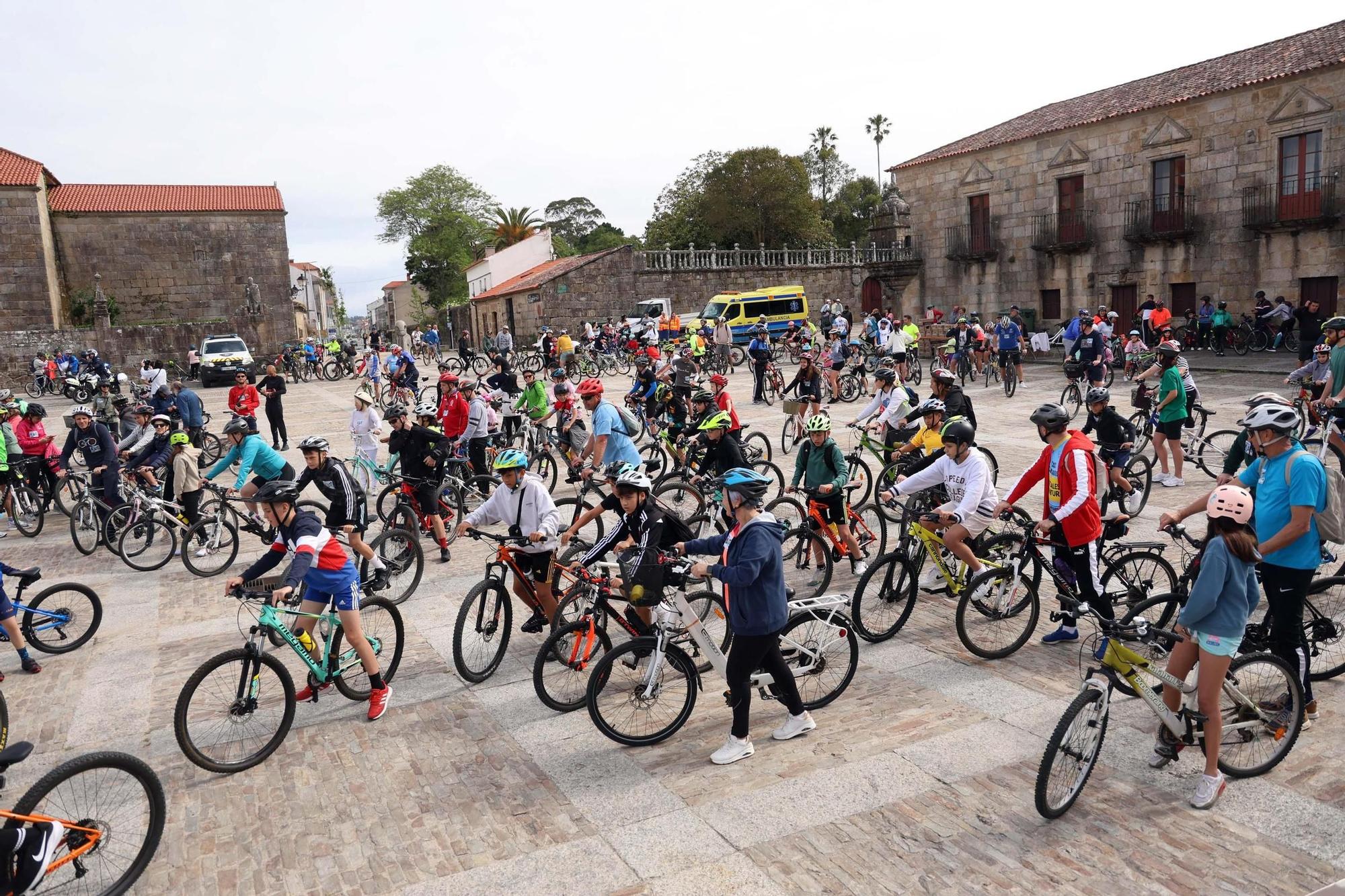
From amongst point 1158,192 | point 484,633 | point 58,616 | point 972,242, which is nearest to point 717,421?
point 484,633

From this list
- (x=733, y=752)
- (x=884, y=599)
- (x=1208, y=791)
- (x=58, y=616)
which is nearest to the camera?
(x=1208, y=791)

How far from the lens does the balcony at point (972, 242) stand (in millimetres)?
34281

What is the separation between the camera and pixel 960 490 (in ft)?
23.9

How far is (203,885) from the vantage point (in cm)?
454

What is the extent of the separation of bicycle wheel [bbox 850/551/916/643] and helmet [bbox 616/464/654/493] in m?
1.88

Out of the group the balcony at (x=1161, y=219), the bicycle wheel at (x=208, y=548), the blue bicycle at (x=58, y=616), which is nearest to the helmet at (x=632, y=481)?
the blue bicycle at (x=58, y=616)

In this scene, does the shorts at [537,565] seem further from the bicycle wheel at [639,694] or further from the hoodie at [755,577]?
the hoodie at [755,577]

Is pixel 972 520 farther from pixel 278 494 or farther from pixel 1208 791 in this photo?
pixel 278 494

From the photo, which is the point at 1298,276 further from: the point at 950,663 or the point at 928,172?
the point at 950,663

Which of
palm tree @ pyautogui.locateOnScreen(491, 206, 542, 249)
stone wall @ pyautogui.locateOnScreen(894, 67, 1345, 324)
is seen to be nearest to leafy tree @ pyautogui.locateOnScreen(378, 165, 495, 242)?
palm tree @ pyautogui.locateOnScreen(491, 206, 542, 249)

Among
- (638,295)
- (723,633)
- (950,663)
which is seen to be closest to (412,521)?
(723,633)

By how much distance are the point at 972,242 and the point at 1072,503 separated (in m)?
30.9

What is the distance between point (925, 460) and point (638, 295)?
35015 millimetres

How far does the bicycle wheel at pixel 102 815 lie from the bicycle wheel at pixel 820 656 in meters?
3.60
